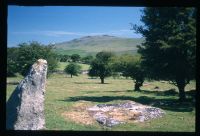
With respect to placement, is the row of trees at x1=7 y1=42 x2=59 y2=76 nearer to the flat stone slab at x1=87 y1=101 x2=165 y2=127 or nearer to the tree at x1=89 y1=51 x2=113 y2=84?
the tree at x1=89 y1=51 x2=113 y2=84

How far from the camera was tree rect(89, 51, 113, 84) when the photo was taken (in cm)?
4696

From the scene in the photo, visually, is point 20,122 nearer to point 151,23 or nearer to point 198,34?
point 198,34

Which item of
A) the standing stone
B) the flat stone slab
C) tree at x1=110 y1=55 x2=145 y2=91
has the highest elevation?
tree at x1=110 y1=55 x2=145 y2=91

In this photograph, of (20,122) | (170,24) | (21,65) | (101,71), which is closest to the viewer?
(20,122)

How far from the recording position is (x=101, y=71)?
157 ft

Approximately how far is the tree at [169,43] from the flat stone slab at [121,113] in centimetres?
574

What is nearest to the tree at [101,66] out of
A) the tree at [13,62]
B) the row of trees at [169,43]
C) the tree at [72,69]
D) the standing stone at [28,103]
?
the tree at [72,69]

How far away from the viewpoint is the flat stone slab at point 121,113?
48.3ft

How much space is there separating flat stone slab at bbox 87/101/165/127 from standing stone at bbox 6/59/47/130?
3.87 meters

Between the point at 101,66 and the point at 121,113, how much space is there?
31.1 m

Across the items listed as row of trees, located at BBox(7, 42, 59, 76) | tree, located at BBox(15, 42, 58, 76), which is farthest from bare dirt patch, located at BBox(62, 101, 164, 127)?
row of trees, located at BBox(7, 42, 59, 76)
